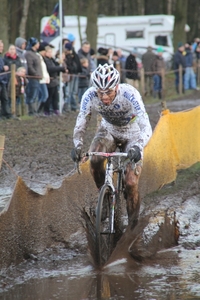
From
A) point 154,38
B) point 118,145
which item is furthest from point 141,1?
point 118,145

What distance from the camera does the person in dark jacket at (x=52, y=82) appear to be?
19844mm

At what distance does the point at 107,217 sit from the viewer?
282 inches

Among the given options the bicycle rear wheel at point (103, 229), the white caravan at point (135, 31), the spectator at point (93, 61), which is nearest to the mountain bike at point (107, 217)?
the bicycle rear wheel at point (103, 229)

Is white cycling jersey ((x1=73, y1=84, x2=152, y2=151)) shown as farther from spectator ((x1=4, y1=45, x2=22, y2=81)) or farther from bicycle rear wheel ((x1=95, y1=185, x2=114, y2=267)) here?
spectator ((x1=4, y1=45, x2=22, y2=81))

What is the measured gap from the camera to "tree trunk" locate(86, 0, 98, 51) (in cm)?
3362

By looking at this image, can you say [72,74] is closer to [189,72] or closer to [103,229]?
[189,72]

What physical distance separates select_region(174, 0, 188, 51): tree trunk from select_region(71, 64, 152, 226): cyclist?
3339 centimetres

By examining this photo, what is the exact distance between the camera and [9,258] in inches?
280

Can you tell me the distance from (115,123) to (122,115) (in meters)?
0.17

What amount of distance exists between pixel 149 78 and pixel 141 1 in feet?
79.2

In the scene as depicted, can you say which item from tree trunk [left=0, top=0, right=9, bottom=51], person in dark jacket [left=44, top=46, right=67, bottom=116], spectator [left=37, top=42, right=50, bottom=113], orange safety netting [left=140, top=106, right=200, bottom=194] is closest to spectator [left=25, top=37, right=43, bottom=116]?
spectator [left=37, top=42, right=50, bottom=113]

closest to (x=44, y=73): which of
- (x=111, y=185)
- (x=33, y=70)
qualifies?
(x=33, y=70)

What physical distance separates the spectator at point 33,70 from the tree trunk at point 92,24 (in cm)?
1480

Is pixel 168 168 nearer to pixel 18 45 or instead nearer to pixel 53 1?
pixel 18 45
